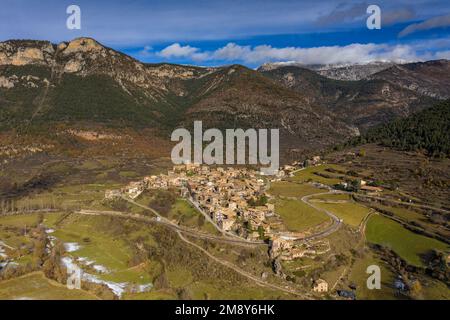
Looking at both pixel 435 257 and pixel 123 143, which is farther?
pixel 123 143

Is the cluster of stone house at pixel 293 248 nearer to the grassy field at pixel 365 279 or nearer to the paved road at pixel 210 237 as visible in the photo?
the paved road at pixel 210 237

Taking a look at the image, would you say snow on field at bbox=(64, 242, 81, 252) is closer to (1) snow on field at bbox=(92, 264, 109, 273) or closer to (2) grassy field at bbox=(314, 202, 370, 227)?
(1) snow on field at bbox=(92, 264, 109, 273)

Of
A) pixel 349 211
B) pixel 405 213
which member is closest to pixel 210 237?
pixel 349 211

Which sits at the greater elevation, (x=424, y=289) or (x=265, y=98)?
(x=265, y=98)

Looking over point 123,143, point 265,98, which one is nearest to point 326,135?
point 265,98

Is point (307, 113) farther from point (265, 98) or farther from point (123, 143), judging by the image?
point (123, 143)

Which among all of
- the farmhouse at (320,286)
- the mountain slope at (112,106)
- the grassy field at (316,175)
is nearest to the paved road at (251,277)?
Answer: the farmhouse at (320,286)

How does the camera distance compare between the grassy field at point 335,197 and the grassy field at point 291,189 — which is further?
the grassy field at point 291,189
